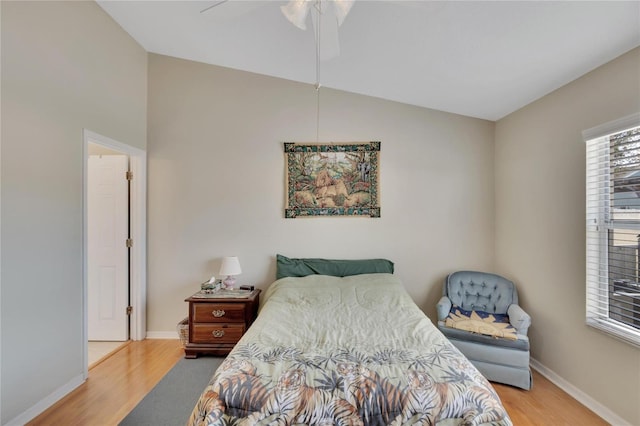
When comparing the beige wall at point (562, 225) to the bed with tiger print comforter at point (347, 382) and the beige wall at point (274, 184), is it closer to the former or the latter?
the beige wall at point (274, 184)

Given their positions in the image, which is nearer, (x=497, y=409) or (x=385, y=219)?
(x=497, y=409)

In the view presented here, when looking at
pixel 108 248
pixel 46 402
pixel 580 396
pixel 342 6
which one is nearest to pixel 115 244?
pixel 108 248

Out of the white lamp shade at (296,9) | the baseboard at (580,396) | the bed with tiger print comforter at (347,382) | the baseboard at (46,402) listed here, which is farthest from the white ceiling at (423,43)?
the baseboard at (46,402)

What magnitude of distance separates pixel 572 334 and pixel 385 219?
1813 mm

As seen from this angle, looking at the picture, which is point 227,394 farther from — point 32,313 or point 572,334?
point 572,334

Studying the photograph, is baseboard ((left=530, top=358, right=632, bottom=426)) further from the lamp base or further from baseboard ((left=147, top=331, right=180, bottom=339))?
baseboard ((left=147, top=331, right=180, bottom=339))

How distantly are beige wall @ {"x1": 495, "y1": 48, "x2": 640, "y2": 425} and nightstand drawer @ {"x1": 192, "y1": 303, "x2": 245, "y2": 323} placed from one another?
9.25 feet

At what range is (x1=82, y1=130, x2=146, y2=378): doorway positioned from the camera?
2.97 metres

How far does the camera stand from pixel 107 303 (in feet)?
9.78

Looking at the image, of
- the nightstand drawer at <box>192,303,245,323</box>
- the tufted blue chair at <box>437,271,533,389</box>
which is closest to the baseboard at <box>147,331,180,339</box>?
the nightstand drawer at <box>192,303,245,323</box>

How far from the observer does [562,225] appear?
7.33ft

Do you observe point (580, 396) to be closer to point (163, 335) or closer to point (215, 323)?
point (215, 323)

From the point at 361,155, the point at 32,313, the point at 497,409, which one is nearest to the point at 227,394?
the point at 497,409

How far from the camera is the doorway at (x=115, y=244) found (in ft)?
9.73
